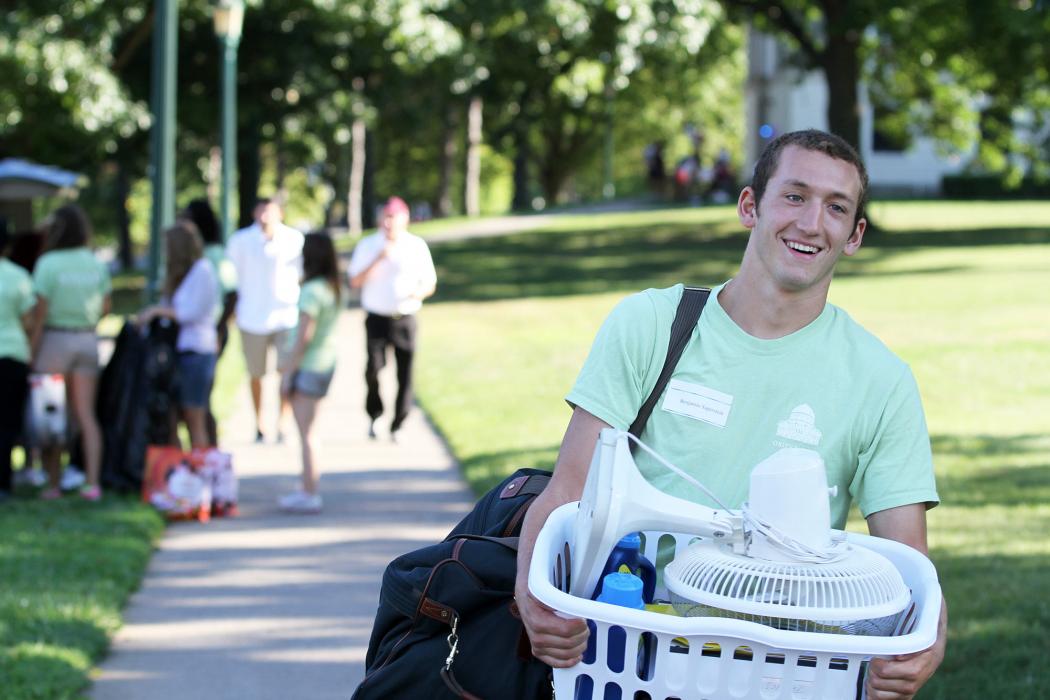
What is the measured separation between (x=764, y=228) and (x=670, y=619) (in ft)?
3.00

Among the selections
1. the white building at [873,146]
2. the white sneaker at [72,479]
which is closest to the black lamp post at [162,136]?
the white sneaker at [72,479]

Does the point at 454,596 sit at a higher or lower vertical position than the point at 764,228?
lower

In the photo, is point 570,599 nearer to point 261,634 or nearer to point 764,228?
point 764,228

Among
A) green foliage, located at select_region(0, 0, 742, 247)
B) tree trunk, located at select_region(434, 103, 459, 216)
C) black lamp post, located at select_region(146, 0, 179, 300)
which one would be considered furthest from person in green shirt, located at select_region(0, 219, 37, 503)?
tree trunk, located at select_region(434, 103, 459, 216)

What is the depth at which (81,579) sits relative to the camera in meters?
7.02

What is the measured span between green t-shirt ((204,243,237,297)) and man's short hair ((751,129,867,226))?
8104mm

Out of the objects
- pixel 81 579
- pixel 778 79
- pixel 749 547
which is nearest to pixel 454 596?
pixel 749 547

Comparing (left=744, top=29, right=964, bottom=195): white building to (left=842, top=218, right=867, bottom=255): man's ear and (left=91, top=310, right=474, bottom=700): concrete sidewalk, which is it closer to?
(left=91, top=310, right=474, bottom=700): concrete sidewalk

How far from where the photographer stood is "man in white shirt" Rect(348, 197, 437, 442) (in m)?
11.1

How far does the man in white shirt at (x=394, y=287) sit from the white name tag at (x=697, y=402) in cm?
812

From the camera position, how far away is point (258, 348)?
11750mm

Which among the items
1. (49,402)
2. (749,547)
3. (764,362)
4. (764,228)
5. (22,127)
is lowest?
(49,402)

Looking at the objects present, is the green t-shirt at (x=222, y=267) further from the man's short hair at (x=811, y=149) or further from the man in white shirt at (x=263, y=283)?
the man's short hair at (x=811, y=149)

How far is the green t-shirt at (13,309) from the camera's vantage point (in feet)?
29.4
